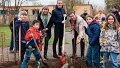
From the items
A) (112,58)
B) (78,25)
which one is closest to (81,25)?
(78,25)

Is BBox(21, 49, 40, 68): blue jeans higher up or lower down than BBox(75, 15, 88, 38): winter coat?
lower down

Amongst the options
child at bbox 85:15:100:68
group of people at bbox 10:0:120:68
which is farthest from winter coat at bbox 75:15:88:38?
child at bbox 85:15:100:68

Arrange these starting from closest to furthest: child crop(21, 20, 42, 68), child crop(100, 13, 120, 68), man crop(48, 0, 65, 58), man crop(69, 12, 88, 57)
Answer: child crop(100, 13, 120, 68) → child crop(21, 20, 42, 68) → man crop(69, 12, 88, 57) → man crop(48, 0, 65, 58)

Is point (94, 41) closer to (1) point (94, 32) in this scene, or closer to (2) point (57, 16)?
(1) point (94, 32)

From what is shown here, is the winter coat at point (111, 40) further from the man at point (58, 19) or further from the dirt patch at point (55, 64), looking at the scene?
the man at point (58, 19)

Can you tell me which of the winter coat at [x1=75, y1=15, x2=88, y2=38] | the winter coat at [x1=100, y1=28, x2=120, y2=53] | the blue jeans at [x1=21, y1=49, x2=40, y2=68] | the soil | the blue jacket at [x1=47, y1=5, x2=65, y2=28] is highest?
the blue jacket at [x1=47, y1=5, x2=65, y2=28]

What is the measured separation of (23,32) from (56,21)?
1125 mm

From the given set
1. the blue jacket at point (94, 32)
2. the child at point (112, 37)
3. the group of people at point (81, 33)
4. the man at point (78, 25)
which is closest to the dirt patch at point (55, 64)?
the group of people at point (81, 33)

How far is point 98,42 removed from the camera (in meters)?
10.2

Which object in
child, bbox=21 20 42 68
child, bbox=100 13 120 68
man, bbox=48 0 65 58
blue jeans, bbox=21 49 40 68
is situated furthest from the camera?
man, bbox=48 0 65 58

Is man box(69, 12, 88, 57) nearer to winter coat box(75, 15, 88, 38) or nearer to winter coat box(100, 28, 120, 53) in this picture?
winter coat box(75, 15, 88, 38)

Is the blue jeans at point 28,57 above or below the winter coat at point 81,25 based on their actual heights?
below

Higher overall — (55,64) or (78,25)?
(78,25)

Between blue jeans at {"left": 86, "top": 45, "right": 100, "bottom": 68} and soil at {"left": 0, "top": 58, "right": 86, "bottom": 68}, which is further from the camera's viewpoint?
soil at {"left": 0, "top": 58, "right": 86, "bottom": 68}
